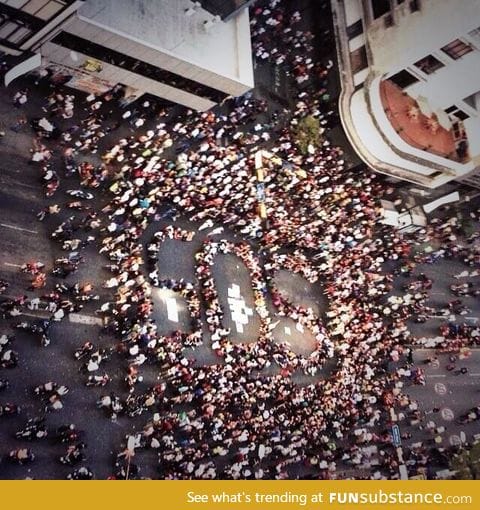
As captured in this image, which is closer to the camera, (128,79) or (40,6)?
(40,6)

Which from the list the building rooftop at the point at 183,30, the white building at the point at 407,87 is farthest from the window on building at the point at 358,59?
the building rooftop at the point at 183,30

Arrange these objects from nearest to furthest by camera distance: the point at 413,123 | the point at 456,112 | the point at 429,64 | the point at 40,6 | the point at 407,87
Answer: the point at 40,6
the point at 429,64
the point at 407,87
the point at 413,123
the point at 456,112

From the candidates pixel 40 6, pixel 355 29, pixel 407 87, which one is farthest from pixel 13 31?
pixel 407 87

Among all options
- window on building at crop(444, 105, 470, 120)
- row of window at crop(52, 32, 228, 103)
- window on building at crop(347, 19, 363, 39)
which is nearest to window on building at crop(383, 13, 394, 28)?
window on building at crop(347, 19, 363, 39)

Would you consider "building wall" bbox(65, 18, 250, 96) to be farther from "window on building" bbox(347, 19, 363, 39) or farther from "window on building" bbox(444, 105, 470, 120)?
"window on building" bbox(444, 105, 470, 120)

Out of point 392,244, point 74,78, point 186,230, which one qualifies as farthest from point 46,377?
point 392,244

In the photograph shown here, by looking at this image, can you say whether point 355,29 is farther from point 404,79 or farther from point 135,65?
point 135,65

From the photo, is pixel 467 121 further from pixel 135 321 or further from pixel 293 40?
pixel 135 321
